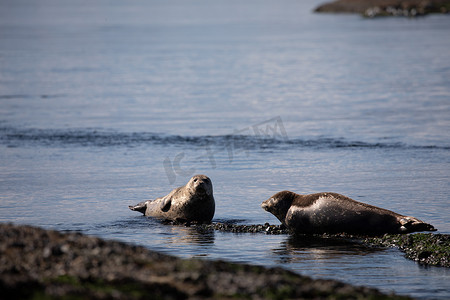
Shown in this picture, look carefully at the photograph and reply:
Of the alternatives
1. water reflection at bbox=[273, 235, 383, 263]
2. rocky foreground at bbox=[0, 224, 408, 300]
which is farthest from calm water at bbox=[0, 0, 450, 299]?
rocky foreground at bbox=[0, 224, 408, 300]

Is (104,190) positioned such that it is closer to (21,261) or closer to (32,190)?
(32,190)

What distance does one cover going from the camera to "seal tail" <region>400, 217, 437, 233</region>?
12.8 m

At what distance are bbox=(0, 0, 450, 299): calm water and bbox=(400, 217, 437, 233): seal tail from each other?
2.47 ft

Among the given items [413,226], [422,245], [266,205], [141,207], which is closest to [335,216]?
[413,226]

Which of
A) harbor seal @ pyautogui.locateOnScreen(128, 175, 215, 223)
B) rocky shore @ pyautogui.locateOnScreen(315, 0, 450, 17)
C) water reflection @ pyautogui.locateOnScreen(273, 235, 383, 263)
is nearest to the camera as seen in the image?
water reflection @ pyautogui.locateOnScreen(273, 235, 383, 263)

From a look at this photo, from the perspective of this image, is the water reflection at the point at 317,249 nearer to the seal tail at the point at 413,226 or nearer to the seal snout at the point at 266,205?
the seal tail at the point at 413,226

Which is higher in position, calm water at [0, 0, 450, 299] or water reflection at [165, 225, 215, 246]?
calm water at [0, 0, 450, 299]

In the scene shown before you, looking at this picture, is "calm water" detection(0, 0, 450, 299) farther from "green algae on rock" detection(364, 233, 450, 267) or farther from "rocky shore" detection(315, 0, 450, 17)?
"rocky shore" detection(315, 0, 450, 17)

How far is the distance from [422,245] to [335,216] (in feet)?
6.11

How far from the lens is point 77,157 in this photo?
2198cm

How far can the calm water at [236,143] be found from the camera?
13.3 m

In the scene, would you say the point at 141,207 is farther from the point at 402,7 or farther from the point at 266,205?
the point at 402,7

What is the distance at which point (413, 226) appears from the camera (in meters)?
12.8

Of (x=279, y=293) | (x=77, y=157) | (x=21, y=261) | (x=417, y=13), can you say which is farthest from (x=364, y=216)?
(x=417, y=13)
